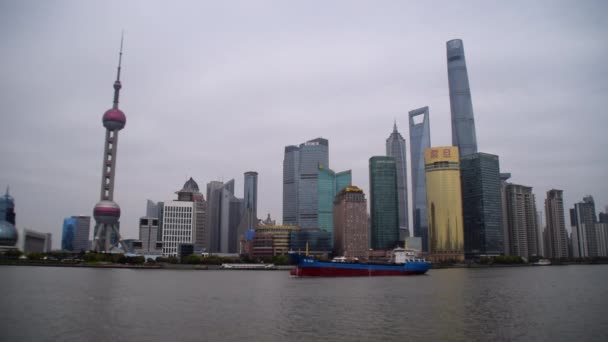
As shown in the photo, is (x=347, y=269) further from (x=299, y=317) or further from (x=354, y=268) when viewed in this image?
(x=299, y=317)

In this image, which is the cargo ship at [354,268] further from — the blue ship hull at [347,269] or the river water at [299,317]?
the river water at [299,317]

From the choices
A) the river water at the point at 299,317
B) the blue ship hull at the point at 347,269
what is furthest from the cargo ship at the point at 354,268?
the river water at the point at 299,317

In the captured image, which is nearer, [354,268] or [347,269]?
[347,269]

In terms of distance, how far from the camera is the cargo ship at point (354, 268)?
406 ft

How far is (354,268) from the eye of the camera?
127m

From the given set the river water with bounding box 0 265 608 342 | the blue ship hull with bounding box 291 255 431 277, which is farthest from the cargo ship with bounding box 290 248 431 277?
the river water with bounding box 0 265 608 342

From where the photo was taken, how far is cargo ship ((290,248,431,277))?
124 m

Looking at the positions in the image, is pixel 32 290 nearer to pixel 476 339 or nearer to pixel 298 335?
pixel 298 335

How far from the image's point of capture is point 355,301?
2404 inches

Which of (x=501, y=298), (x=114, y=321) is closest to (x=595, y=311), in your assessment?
(x=501, y=298)

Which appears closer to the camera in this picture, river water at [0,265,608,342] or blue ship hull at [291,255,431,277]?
river water at [0,265,608,342]

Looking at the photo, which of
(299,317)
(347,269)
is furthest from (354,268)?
(299,317)

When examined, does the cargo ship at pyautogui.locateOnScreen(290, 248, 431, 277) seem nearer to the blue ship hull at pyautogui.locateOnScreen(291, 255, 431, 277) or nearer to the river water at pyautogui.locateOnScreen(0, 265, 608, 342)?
the blue ship hull at pyautogui.locateOnScreen(291, 255, 431, 277)

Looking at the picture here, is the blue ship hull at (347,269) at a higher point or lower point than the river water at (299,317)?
higher
